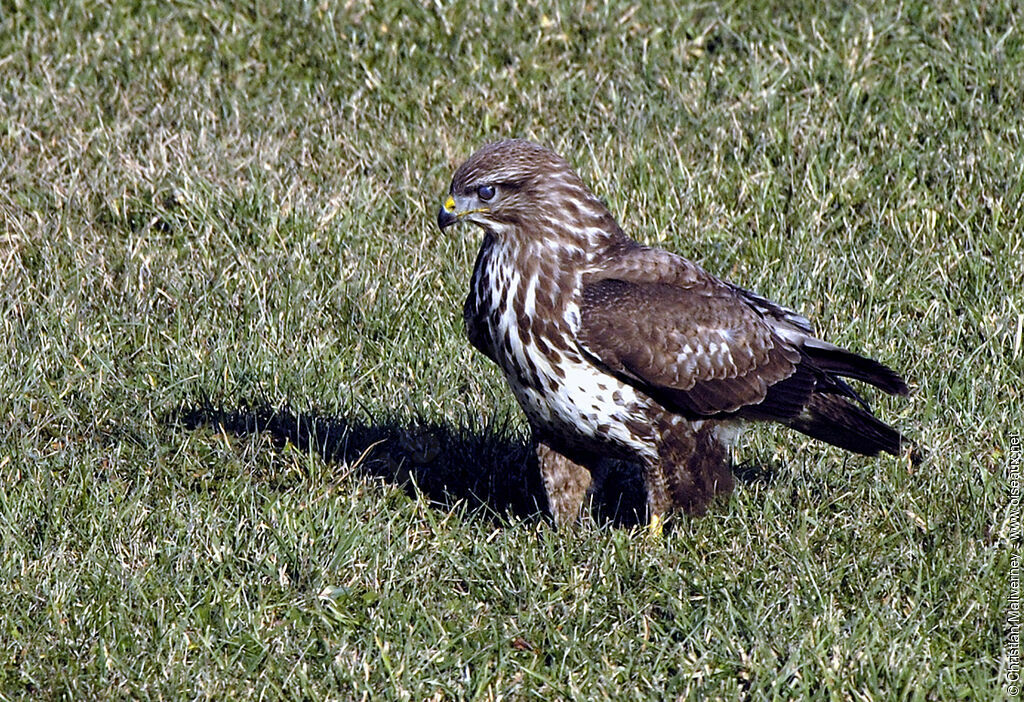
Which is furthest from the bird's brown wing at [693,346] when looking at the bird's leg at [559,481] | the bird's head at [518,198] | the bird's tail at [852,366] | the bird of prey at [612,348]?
the bird's leg at [559,481]

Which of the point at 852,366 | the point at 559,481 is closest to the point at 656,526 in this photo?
the point at 559,481

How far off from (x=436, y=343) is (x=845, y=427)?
6.24 ft

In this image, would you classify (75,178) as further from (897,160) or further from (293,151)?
(897,160)

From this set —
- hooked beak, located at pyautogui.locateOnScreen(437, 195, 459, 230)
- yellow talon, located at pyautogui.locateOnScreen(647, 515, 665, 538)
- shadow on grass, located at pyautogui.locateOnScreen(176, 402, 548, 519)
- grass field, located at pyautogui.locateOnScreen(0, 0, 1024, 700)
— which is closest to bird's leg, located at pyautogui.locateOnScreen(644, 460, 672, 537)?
yellow talon, located at pyautogui.locateOnScreen(647, 515, 665, 538)

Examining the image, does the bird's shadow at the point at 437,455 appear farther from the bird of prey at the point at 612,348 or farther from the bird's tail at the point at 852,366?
the bird's tail at the point at 852,366

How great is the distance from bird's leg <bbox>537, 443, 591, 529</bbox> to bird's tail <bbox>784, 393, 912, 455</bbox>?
806mm

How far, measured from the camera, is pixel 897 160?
7641 mm

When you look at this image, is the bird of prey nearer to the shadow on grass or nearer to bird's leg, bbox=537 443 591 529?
bird's leg, bbox=537 443 591 529

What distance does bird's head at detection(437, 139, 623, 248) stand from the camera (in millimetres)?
5031

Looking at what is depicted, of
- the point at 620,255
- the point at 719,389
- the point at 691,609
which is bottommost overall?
the point at 691,609

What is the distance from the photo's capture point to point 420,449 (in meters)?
5.78

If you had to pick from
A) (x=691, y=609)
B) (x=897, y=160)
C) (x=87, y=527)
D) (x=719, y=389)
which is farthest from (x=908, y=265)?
(x=87, y=527)

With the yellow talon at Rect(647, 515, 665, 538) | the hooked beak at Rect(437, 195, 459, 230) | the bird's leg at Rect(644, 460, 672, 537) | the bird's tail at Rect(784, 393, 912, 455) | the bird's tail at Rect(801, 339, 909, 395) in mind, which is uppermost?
the hooked beak at Rect(437, 195, 459, 230)

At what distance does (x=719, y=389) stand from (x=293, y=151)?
358 cm
